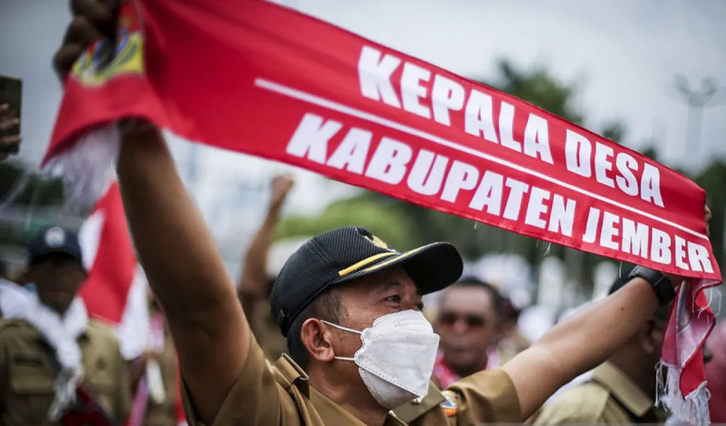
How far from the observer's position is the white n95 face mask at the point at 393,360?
98.6 inches

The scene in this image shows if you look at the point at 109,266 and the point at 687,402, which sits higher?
the point at 109,266

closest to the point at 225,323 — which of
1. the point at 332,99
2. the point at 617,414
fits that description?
the point at 332,99

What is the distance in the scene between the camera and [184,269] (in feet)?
5.81

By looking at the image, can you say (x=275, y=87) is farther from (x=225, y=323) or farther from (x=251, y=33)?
(x=225, y=323)

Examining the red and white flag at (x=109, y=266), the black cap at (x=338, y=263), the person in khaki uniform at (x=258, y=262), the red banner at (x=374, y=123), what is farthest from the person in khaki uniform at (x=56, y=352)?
the red banner at (x=374, y=123)

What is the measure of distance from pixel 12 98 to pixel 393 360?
1.46 meters

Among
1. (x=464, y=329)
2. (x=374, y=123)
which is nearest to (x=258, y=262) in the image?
(x=464, y=329)

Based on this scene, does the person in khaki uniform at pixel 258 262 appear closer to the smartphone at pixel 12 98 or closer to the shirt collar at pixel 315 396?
the shirt collar at pixel 315 396

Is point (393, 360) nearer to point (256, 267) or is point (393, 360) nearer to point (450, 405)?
point (450, 405)

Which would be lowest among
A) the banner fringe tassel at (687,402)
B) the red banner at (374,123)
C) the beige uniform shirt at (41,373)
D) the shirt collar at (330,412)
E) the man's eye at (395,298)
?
the beige uniform shirt at (41,373)

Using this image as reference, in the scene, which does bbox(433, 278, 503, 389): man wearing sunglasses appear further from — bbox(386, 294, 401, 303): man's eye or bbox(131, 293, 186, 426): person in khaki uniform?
bbox(131, 293, 186, 426): person in khaki uniform

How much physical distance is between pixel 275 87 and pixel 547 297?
24.3 meters

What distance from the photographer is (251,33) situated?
1869 mm

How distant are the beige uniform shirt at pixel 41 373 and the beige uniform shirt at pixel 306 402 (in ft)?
10.6
